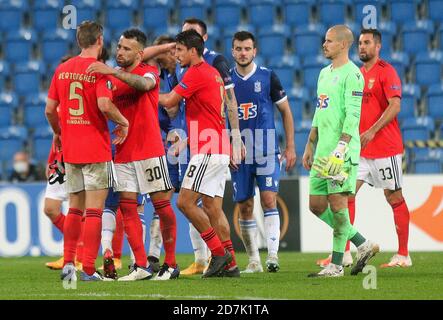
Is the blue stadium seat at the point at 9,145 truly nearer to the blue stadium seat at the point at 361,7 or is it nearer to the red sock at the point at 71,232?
the blue stadium seat at the point at 361,7

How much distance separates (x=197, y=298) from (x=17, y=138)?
10.0 meters

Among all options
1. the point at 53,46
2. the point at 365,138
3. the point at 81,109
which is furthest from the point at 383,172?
the point at 53,46

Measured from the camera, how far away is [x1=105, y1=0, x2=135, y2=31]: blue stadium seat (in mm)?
19188

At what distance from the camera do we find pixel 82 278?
342 inches

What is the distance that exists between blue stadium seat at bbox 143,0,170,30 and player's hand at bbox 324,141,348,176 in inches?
426

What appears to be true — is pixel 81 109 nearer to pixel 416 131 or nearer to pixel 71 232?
pixel 71 232

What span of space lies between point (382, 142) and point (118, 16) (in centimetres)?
944

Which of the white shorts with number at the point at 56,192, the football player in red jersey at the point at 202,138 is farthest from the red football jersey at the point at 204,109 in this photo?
the white shorts with number at the point at 56,192

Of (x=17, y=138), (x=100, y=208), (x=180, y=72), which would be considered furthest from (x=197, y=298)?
(x=17, y=138)

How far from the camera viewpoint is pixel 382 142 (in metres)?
10.9

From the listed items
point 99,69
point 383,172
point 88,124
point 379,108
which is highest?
point 99,69

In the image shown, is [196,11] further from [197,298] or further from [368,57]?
[197,298]

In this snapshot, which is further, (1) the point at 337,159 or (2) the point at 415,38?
(2) the point at 415,38

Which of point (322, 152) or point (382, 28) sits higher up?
point (382, 28)
